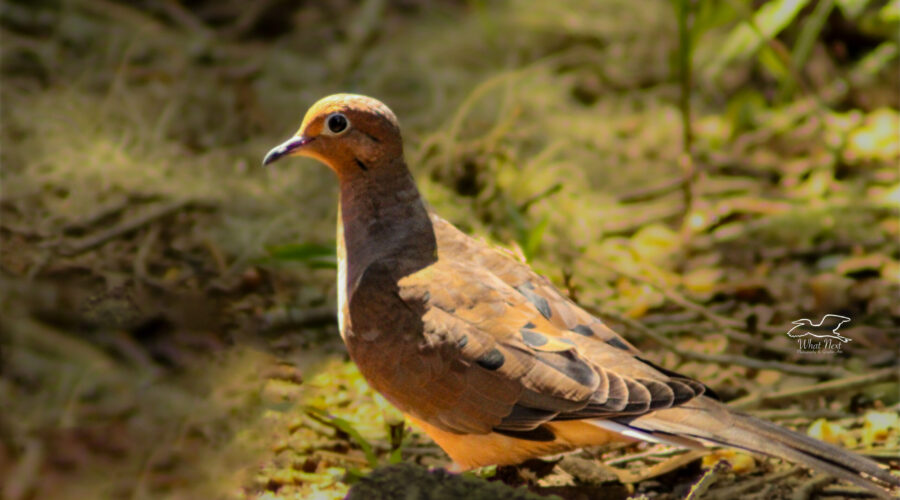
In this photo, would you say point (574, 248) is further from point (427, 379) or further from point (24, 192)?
point (24, 192)

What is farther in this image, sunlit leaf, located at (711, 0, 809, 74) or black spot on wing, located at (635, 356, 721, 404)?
sunlit leaf, located at (711, 0, 809, 74)

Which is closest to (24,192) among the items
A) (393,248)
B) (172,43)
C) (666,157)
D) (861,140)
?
(172,43)

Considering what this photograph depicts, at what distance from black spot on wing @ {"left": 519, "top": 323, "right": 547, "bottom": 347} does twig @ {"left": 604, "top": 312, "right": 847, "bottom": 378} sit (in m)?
1.05

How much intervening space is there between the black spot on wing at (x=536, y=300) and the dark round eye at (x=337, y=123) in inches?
28.6

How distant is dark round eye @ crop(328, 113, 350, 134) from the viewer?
2.89 meters

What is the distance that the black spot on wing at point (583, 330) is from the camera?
8.91ft

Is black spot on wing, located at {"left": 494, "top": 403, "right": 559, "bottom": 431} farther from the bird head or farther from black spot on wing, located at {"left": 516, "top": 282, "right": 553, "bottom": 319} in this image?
the bird head

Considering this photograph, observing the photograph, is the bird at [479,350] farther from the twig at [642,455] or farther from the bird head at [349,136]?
the twig at [642,455]

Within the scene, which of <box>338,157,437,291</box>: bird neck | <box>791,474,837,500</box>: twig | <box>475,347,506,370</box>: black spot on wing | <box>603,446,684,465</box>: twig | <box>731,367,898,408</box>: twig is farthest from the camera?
<box>731,367,898,408</box>: twig

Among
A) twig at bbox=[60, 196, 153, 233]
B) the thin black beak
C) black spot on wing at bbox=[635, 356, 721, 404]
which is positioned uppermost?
twig at bbox=[60, 196, 153, 233]

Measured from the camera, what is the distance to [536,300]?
A: 2756 millimetres

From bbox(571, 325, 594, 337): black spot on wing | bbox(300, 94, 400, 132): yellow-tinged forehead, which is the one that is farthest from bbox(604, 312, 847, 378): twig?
bbox(300, 94, 400, 132): yellow-tinged forehead

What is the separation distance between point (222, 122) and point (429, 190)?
1.54 m

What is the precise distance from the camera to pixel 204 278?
412cm
